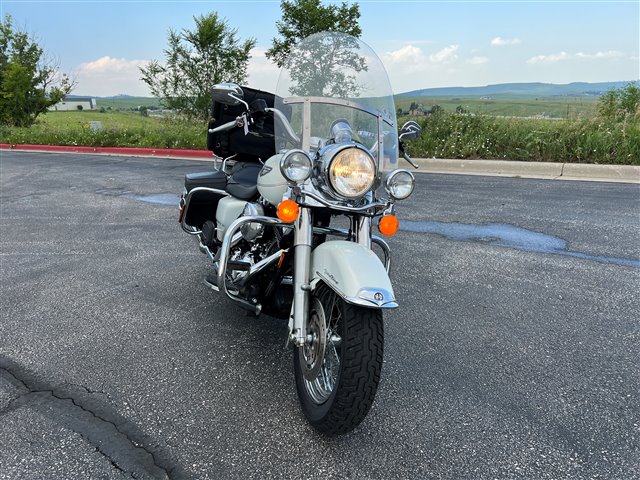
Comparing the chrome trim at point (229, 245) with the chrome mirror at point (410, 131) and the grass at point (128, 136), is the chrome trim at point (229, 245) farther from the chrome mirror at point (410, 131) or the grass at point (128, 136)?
the grass at point (128, 136)

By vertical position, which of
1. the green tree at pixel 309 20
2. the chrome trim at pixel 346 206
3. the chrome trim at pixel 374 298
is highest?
the green tree at pixel 309 20

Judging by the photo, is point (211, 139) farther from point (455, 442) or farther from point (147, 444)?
point (455, 442)

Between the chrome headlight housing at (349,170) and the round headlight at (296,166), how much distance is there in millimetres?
92

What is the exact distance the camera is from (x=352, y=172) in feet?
7.72

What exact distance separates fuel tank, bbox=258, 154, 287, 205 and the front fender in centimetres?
50

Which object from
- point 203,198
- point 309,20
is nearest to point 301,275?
point 203,198

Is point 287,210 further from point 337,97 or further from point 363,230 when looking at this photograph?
point 337,97

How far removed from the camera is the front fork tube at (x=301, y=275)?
2428 millimetres

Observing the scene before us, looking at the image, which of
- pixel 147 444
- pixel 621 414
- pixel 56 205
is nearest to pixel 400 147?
pixel 621 414

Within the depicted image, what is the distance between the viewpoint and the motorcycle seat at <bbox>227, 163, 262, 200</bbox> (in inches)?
129

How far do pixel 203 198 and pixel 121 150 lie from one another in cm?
1282

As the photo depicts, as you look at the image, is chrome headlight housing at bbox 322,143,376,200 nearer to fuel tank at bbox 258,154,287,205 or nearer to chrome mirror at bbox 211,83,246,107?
fuel tank at bbox 258,154,287,205

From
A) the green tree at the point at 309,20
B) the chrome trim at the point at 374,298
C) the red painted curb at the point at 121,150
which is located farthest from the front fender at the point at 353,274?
the green tree at the point at 309,20

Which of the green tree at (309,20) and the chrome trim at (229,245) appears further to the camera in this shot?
the green tree at (309,20)
